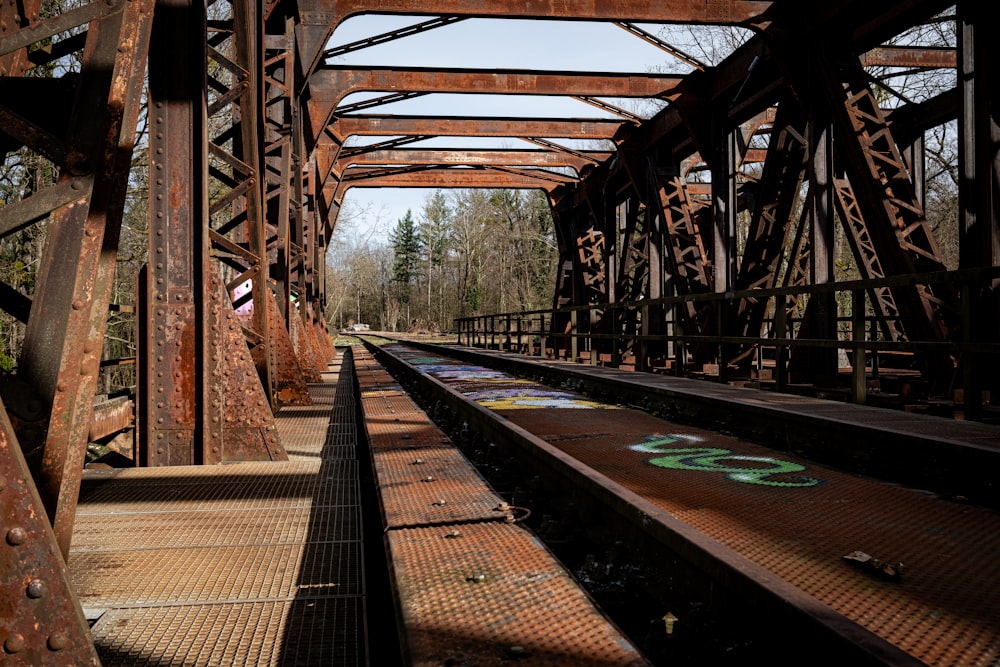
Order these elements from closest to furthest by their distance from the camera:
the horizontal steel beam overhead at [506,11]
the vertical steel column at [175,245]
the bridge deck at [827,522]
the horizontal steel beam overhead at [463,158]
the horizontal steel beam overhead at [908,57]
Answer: the bridge deck at [827,522]
the vertical steel column at [175,245]
the horizontal steel beam overhead at [506,11]
the horizontal steel beam overhead at [908,57]
the horizontal steel beam overhead at [463,158]

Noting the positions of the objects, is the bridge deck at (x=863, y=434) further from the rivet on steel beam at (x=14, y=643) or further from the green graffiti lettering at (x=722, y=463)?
the rivet on steel beam at (x=14, y=643)

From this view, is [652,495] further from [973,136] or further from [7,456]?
[973,136]

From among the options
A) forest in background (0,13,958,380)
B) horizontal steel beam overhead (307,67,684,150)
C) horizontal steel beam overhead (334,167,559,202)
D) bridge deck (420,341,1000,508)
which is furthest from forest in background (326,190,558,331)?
bridge deck (420,341,1000,508)

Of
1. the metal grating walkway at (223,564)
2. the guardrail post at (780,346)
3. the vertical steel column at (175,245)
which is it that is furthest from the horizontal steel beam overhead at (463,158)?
the metal grating walkway at (223,564)

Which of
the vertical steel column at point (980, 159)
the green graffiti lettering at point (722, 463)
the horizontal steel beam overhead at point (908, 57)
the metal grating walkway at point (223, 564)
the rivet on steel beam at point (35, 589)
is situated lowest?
the metal grating walkway at point (223, 564)

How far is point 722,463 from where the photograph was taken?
4547 mm

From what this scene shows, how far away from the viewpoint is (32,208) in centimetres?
185

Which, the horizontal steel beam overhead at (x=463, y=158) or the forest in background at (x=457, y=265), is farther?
the forest in background at (x=457, y=265)

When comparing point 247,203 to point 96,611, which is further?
point 247,203

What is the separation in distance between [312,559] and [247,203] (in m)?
4.33

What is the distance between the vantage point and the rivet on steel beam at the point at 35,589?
64.7 inches

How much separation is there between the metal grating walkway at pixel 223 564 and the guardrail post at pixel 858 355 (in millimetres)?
4483

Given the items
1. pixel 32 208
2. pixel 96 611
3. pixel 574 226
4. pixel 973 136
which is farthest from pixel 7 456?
pixel 574 226

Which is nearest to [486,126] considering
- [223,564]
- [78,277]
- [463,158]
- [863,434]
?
[463,158]
